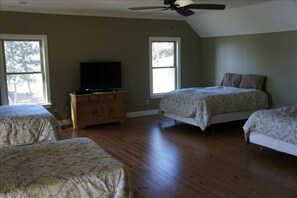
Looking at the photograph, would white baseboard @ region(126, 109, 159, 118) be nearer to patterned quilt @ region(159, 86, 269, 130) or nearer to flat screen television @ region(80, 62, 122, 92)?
flat screen television @ region(80, 62, 122, 92)

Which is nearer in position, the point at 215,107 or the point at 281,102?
the point at 215,107

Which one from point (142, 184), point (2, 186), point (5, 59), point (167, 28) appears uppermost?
point (167, 28)

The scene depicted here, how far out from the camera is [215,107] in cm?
575

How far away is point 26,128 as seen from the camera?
4211 mm

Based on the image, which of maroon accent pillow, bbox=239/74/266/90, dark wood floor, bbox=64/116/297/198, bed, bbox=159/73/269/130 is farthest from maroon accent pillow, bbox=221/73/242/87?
dark wood floor, bbox=64/116/297/198

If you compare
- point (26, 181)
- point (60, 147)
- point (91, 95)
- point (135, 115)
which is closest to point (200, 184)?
point (60, 147)

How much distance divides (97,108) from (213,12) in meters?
3.38

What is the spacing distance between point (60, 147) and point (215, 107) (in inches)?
141

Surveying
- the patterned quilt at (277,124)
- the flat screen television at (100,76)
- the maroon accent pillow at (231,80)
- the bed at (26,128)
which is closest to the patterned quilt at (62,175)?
the bed at (26,128)

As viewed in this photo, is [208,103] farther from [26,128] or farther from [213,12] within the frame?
[26,128]

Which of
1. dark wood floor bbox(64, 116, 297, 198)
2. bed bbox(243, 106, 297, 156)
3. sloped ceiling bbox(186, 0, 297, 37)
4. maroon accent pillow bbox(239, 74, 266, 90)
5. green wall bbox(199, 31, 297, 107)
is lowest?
dark wood floor bbox(64, 116, 297, 198)

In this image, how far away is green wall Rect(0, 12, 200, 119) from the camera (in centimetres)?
636

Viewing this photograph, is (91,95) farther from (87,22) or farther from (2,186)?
(2,186)

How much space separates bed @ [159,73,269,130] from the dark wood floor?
0.30m
